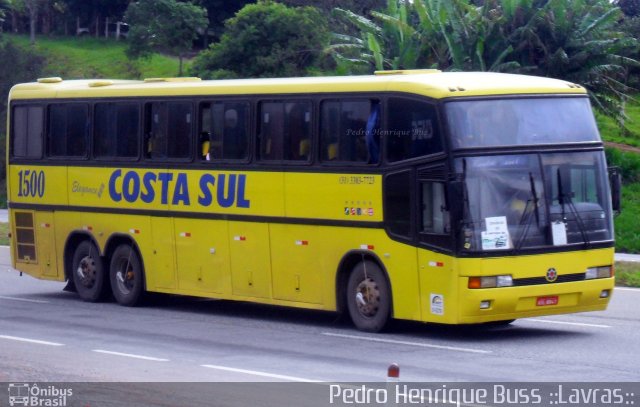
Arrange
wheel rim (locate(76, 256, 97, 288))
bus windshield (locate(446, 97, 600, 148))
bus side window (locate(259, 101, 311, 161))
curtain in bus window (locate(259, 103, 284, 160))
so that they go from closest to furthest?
bus windshield (locate(446, 97, 600, 148))
bus side window (locate(259, 101, 311, 161))
curtain in bus window (locate(259, 103, 284, 160))
wheel rim (locate(76, 256, 97, 288))

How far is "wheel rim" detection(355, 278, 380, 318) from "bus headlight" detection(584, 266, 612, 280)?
259cm

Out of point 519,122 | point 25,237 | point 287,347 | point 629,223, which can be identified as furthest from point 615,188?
point 629,223

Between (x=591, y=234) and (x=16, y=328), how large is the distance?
25.3ft

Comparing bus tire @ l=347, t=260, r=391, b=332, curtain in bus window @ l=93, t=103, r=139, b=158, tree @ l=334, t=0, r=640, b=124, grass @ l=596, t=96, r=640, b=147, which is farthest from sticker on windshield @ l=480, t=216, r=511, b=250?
grass @ l=596, t=96, r=640, b=147

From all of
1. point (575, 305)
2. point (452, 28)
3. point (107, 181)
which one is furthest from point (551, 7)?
point (575, 305)

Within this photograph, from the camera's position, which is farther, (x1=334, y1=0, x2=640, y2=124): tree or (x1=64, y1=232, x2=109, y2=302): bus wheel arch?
(x1=334, y1=0, x2=640, y2=124): tree

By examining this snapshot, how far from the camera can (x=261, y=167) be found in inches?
632

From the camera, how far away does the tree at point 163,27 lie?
180ft

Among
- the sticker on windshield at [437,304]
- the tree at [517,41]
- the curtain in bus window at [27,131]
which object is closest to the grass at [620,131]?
the tree at [517,41]

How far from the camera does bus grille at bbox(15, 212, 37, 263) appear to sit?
20078 millimetres

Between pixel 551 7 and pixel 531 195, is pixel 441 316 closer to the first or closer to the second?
pixel 531 195

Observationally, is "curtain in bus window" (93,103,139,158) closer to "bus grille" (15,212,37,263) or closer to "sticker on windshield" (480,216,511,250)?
"bus grille" (15,212,37,263)

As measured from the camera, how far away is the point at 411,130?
14.2 metres

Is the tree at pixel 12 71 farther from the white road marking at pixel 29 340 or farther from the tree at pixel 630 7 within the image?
the white road marking at pixel 29 340
